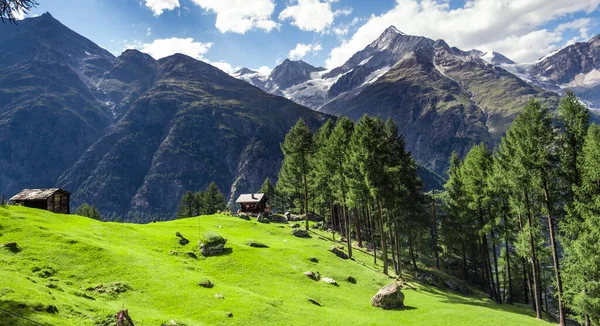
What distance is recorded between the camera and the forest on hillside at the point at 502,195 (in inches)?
1403

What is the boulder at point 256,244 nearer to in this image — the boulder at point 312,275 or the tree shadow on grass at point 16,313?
the boulder at point 312,275

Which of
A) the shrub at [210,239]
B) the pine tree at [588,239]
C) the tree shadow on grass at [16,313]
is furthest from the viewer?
the shrub at [210,239]

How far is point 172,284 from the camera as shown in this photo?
3089cm

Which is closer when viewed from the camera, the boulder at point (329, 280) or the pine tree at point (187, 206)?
the boulder at point (329, 280)

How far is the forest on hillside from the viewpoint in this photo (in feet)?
117

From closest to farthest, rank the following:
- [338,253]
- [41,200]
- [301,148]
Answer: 1. [338,253]
2. [41,200]
3. [301,148]

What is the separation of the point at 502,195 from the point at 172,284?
46.3 metres

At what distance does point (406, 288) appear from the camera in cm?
4828

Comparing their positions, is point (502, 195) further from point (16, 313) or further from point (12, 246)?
point (12, 246)

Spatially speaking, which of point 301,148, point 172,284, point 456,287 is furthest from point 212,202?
point 172,284

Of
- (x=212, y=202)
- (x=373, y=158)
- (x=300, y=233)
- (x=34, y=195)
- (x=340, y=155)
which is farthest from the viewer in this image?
(x=212, y=202)

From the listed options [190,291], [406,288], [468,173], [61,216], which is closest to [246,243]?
[190,291]

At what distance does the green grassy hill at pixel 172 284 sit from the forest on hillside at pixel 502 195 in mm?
9067

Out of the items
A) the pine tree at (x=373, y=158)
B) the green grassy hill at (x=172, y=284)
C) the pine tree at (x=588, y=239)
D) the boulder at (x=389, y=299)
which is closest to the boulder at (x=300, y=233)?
the green grassy hill at (x=172, y=284)
